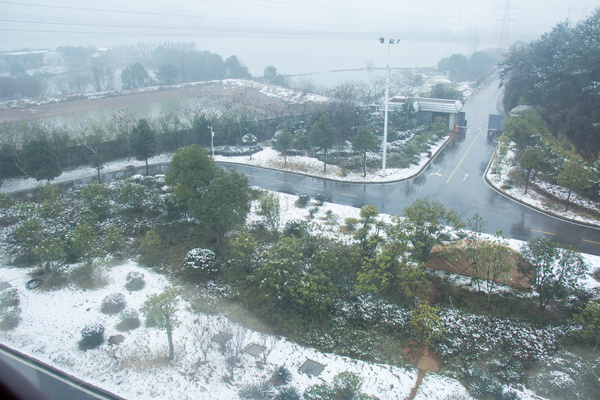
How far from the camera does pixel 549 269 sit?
1019 cm

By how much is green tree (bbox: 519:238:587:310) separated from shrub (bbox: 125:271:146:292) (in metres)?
10.7

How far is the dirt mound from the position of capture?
11.3 m

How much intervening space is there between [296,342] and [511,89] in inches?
1462

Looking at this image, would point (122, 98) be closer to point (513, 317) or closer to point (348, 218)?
point (348, 218)

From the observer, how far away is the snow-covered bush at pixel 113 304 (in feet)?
33.8

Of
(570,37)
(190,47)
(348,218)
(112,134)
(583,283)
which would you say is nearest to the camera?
(583,283)

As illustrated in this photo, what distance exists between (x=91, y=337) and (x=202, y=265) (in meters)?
3.48

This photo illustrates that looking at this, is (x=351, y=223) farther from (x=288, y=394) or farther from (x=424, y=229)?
(x=288, y=394)

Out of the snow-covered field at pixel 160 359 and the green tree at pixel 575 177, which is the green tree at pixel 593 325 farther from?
the green tree at pixel 575 177

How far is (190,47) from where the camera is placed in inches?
2391

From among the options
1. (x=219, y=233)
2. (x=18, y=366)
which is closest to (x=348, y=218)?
(x=219, y=233)

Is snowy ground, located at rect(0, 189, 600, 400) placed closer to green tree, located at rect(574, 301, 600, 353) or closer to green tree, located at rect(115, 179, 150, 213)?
green tree, located at rect(574, 301, 600, 353)

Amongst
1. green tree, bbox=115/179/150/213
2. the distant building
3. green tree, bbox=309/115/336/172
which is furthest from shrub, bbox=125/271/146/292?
the distant building

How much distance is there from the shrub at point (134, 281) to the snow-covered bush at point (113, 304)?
0.69m
